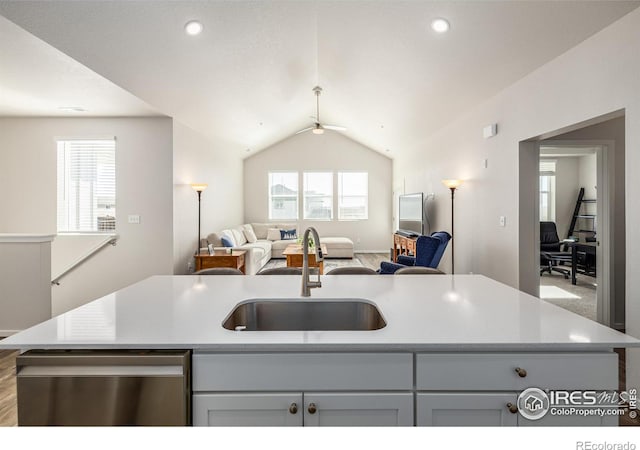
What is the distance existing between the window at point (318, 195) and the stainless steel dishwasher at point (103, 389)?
30.1 feet

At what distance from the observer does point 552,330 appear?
1.32 meters

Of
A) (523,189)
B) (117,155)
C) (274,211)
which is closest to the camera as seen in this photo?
(523,189)

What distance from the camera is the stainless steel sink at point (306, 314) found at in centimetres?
179

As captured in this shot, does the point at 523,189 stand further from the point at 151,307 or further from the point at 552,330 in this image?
the point at 151,307

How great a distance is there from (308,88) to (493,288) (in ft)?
17.1

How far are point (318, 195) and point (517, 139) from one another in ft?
22.2

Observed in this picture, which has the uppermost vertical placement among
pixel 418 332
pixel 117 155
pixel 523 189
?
pixel 117 155

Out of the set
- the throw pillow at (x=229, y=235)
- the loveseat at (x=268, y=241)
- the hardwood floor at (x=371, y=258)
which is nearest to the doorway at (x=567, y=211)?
the hardwood floor at (x=371, y=258)

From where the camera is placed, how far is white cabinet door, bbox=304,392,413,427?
1.24 m

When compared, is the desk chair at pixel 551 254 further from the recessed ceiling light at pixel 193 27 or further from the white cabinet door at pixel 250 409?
the white cabinet door at pixel 250 409

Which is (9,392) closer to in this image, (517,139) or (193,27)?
(193,27)

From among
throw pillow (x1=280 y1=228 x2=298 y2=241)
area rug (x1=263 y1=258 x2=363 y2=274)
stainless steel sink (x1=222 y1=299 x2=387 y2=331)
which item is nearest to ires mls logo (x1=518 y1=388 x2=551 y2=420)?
stainless steel sink (x1=222 y1=299 x2=387 y2=331)
